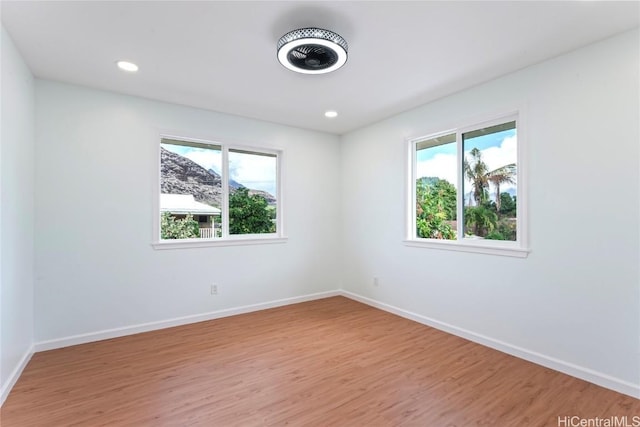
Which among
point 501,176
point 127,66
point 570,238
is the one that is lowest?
point 570,238

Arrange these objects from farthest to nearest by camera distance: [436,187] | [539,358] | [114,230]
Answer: [436,187], [114,230], [539,358]

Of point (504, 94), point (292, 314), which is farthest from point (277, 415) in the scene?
point (504, 94)

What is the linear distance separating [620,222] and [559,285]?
64 cm

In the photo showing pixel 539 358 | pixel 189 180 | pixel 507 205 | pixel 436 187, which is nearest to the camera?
pixel 539 358

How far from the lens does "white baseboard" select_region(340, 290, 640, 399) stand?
225cm

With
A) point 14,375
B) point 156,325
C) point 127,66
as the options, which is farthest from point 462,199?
point 14,375

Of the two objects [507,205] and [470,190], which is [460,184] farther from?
[507,205]

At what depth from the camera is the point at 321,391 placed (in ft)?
7.50

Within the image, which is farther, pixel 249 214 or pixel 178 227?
pixel 249 214

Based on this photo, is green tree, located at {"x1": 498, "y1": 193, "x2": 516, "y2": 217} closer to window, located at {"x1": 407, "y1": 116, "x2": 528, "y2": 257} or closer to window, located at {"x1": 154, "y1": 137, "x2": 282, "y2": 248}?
window, located at {"x1": 407, "y1": 116, "x2": 528, "y2": 257}

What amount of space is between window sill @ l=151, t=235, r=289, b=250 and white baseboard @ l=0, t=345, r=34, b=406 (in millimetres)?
1357

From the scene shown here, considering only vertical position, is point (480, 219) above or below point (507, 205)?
below

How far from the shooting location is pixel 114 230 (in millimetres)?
3312

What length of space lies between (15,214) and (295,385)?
2.54m
